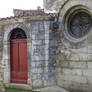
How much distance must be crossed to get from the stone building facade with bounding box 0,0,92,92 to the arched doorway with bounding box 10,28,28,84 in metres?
0.23

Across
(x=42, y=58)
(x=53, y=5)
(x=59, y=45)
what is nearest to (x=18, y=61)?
(x=42, y=58)

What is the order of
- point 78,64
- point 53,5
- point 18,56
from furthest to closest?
point 18,56
point 53,5
point 78,64

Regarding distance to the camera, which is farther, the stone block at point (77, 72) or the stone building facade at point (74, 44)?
the stone block at point (77, 72)

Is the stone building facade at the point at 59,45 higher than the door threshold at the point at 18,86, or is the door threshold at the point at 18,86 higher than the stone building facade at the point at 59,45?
the stone building facade at the point at 59,45

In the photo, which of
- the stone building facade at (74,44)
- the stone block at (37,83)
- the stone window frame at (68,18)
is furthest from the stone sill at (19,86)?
the stone window frame at (68,18)

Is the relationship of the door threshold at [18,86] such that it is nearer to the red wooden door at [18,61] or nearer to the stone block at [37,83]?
the red wooden door at [18,61]

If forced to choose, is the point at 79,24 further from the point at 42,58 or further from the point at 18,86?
the point at 18,86

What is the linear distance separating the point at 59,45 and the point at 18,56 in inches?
80.5

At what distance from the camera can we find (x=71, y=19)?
7547 mm

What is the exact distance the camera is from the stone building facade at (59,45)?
699cm

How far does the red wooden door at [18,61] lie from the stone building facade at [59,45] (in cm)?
29

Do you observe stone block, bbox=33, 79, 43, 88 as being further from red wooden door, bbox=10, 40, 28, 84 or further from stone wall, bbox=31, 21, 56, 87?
red wooden door, bbox=10, 40, 28, 84

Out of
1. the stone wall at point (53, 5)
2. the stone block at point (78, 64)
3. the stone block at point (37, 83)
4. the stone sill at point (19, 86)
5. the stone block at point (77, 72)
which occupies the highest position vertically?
the stone wall at point (53, 5)

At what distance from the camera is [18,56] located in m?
8.38
